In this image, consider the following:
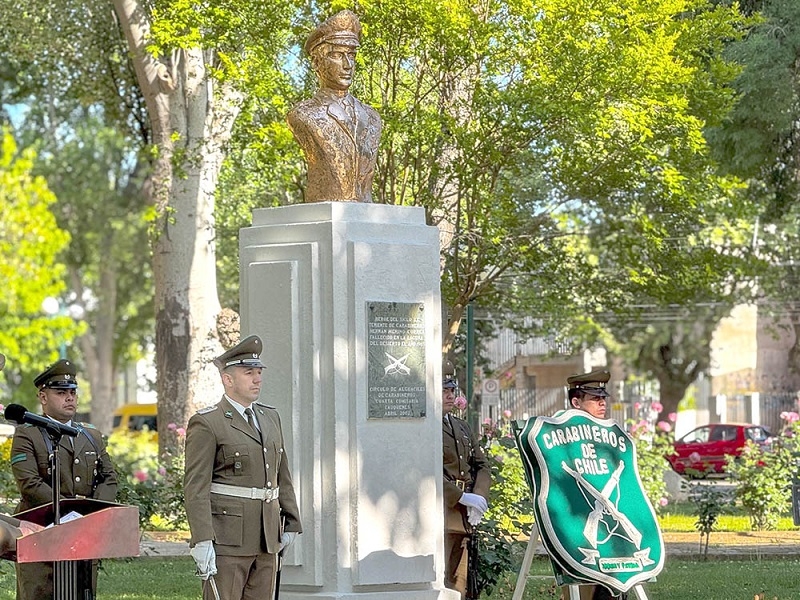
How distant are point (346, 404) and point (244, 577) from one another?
1.47m

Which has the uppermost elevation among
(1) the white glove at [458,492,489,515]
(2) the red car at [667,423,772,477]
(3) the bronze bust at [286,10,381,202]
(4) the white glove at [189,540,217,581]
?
(3) the bronze bust at [286,10,381,202]

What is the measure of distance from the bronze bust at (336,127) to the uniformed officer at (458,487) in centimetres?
162

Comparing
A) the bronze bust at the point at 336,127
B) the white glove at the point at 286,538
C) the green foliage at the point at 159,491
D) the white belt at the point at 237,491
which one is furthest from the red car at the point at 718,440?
the white belt at the point at 237,491

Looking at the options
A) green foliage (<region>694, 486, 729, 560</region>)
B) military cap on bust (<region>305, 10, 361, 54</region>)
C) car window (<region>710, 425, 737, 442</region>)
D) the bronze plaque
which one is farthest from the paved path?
car window (<region>710, 425, 737, 442</region>)

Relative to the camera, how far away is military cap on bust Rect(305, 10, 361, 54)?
407 inches

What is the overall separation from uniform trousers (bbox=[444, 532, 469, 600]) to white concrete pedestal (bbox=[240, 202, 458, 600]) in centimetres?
102

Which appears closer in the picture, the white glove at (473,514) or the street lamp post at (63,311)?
the white glove at (473,514)

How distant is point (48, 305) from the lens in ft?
162

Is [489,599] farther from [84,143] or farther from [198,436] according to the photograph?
[84,143]

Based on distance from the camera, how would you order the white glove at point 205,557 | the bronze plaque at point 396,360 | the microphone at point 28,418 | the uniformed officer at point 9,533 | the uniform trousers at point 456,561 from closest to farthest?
the uniformed officer at point 9,533 < the microphone at point 28,418 < the white glove at point 205,557 < the bronze plaque at point 396,360 < the uniform trousers at point 456,561

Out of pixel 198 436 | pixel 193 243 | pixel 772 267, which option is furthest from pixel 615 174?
pixel 772 267

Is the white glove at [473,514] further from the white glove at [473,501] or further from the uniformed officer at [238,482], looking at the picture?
the uniformed officer at [238,482]

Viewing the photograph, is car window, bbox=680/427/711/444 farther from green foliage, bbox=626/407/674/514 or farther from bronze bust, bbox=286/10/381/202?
bronze bust, bbox=286/10/381/202

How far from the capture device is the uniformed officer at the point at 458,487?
1087cm
